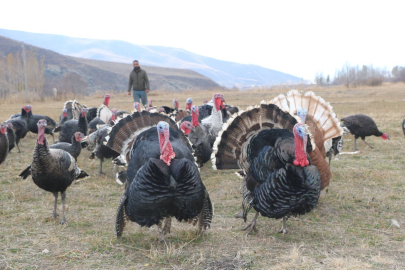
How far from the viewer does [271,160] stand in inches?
142

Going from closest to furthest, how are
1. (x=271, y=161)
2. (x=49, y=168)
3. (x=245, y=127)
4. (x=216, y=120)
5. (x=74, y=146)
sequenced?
1. (x=271, y=161)
2. (x=49, y=168)
3. (x=245, y=127)
4. (x=74, y=146)
5. (x=216, y=120)

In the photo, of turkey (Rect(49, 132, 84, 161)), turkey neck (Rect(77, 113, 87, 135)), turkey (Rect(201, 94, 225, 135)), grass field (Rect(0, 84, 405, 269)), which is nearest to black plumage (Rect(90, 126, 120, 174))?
turkey (Rect(49, 132, 84, 161))

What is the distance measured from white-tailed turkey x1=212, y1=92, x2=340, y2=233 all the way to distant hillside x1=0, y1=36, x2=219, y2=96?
51.2m

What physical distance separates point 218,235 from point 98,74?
202 feet

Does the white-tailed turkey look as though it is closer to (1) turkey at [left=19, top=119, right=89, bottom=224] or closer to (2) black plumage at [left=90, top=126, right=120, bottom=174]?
(1) turkey at [left=19, top=119, right=89, bottom=224]

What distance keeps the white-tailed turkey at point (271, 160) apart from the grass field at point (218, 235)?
376mm

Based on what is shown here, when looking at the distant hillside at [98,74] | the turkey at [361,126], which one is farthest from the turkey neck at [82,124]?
the distant hillside at [98,74]

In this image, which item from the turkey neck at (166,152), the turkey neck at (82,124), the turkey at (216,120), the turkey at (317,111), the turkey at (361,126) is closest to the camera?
the turkey neck at (166,152)

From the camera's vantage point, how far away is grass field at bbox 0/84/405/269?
3.20 metres

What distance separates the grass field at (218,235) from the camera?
3197 millimetres

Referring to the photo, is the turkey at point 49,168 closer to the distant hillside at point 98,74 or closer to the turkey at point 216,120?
the turkey at point 216,120

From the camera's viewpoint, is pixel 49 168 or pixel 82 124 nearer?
pixel 49 168

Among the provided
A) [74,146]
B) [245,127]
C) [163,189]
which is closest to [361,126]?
[245,127]

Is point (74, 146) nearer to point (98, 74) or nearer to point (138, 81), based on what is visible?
point (138, 81)
